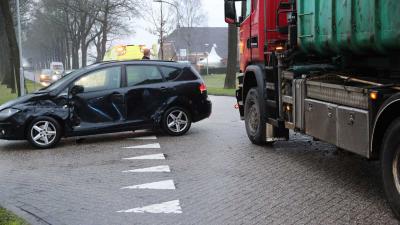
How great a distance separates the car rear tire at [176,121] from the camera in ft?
37.4

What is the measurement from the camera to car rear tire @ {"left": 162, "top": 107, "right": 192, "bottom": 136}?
11414 millimetres

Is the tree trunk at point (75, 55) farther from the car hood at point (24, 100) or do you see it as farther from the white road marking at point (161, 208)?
the white road marking at point (161, 208)

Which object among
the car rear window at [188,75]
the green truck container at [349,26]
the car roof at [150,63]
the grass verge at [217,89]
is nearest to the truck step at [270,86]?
the green truck container at [349,26]

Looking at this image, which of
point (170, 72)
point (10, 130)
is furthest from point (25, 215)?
point (170, 72)

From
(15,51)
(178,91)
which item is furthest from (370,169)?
(15,51)

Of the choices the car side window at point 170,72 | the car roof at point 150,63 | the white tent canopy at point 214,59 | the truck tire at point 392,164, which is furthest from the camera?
the white tent canopy at point 214,59

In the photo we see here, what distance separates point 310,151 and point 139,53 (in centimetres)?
2684

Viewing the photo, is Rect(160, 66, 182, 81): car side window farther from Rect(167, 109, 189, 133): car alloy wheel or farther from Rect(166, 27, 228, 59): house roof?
Rect(166, 27, 228, 59): house roof

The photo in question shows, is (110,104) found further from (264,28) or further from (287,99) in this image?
(287,99)

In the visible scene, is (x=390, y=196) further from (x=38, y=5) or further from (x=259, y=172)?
(x=38, y=5)

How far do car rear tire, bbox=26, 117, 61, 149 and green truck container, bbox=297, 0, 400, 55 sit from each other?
4.97 m

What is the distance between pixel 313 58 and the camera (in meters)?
7.92

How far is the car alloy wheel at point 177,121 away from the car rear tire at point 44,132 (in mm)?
2299

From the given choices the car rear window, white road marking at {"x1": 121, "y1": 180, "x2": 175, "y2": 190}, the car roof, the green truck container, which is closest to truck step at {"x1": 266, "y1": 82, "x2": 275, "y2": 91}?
the green truck container
